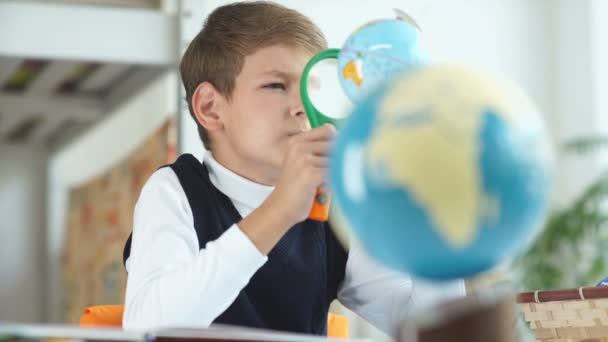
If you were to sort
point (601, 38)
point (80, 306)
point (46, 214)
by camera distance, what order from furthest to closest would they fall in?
point (601, 38) < point (46, 214) < point (80, 306)

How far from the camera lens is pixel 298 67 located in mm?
1095

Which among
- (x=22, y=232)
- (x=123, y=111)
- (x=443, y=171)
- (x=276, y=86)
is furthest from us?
(x=22, y=232)

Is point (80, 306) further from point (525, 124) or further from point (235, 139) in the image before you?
point (525, 124)

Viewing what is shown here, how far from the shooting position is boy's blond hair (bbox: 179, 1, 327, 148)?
45.0 inches

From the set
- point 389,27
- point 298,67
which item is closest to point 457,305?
point 389,27

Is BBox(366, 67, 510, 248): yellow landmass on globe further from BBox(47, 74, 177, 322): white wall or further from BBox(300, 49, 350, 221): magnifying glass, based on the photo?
BBox(47, 74, 177, 322): white wall

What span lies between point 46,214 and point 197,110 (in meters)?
2.96

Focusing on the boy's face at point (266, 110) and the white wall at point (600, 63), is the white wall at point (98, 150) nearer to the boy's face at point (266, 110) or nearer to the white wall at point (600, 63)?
the boy's face at point (266, 110)

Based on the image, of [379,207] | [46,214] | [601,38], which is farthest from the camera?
[601,38]

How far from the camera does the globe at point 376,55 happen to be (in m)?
0.80

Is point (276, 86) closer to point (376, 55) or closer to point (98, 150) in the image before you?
point (376, 55)

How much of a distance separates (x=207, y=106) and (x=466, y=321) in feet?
2.37

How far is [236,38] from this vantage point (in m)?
1.17

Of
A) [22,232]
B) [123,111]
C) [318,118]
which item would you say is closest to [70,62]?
[123,111]
